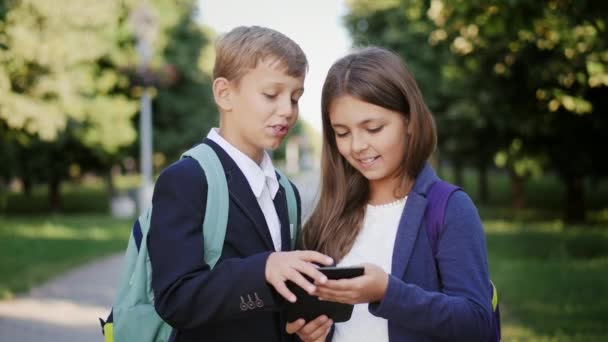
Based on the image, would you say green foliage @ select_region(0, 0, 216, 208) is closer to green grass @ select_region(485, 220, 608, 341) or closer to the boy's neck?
the boy's neck

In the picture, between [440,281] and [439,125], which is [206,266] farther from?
[439,125]

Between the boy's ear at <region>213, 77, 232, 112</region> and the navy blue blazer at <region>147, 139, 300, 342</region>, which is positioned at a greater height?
the boy's ear at <region>213, 77, 232, 112</region>

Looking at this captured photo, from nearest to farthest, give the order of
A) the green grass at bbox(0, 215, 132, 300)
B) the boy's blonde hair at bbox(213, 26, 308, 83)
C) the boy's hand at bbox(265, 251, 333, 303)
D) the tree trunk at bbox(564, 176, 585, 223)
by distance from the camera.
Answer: the boy's hand at bbox(265, 251, 333, 303), the boy's blonde hair at bbox(213, 26, 308, 83), the green grass at bbox(0, 215, 132, 300), the tree trunk at bbox(564, 176, 585, 223)

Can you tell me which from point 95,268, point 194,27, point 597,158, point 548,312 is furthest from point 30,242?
point 194,27

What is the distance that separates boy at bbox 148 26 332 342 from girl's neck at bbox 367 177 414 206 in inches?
12.7

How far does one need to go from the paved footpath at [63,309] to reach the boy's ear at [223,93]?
3254 millimetres

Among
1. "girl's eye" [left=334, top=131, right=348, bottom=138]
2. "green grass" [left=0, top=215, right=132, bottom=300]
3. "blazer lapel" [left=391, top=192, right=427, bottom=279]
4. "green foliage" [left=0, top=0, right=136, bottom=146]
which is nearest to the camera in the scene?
"blazer lapel" [left=391, top=192, right=427, bottom=279]

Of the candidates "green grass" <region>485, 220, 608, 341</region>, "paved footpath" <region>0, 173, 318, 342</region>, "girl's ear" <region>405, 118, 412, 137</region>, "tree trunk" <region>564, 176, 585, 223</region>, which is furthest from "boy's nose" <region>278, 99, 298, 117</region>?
"tree trunk" <region>564, 176, 585, 223</region>

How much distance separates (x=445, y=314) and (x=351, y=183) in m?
0.72

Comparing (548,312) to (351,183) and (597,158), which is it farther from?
(597,158)

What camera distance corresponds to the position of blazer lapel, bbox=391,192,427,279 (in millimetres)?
Result: 2163

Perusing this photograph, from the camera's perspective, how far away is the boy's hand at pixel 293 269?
5.93 feet

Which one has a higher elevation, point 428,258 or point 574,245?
point 428,258

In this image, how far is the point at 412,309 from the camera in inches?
77.1
